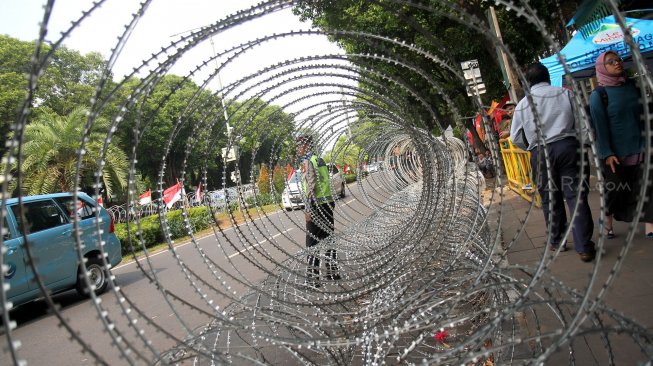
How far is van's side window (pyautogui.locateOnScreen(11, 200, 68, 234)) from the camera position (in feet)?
25.5

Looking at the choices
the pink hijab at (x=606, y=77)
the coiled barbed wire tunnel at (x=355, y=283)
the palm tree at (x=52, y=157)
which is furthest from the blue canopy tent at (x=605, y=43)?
the palm tree at (x=52, y=157)

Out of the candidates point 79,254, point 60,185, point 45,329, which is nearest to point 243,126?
point 79,254

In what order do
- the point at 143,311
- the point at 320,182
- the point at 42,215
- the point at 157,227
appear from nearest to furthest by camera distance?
the point at 320,182 → the point at 143,311 → the point at 42,215 → the point at 157,227

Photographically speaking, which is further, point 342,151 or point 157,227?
point 157,227

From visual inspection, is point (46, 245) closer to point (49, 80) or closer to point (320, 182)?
point (320, 182)

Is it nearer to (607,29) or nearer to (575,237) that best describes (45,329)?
(575,237)

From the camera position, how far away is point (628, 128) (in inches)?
169

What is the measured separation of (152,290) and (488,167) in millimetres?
12590

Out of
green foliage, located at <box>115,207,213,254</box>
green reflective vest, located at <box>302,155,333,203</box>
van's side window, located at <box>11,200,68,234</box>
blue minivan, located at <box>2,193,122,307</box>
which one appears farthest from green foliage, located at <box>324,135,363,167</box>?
green foliage, located at <box>115,207,213,254</box>

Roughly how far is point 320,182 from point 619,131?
11.2ft

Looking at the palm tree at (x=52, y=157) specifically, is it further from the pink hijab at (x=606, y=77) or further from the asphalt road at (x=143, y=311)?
the pink hijab at (x=606, y=77)

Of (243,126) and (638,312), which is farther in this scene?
(243,126)

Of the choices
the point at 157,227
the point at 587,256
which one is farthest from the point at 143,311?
the point at 157,227

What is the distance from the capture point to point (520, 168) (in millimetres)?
9266
